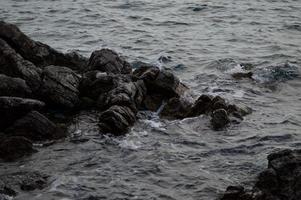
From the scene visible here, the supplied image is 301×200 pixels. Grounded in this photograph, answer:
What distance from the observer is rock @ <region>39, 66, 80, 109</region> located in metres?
17.2

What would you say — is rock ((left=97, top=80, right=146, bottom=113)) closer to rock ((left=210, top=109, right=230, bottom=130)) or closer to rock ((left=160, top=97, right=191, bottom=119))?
rock ((left=160, top=97, right=191, bottom=119))

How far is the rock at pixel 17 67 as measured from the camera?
56.9ft

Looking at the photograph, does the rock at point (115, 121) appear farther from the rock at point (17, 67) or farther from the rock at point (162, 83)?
the rock at point (17, 67)

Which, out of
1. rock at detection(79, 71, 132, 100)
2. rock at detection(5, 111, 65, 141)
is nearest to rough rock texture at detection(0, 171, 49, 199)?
rock at detection(5, 111, 65, 141)

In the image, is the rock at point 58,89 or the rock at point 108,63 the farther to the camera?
the rock at point 108,63

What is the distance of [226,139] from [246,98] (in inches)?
158

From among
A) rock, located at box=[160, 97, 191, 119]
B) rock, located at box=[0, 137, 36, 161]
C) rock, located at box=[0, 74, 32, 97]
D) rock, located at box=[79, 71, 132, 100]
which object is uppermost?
rock, located at box=[0, 74, 32, 97]

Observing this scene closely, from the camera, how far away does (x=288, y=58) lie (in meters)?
23.3

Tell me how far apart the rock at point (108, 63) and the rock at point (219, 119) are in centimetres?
513

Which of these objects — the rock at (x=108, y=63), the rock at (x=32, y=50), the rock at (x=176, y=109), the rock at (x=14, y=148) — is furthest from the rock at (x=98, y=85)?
the rock at (x=14, y=148)

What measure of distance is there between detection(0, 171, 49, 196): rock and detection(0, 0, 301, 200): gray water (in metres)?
0.21

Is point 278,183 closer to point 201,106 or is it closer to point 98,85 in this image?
point 201,106

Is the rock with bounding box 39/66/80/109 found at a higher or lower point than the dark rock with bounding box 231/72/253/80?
higher

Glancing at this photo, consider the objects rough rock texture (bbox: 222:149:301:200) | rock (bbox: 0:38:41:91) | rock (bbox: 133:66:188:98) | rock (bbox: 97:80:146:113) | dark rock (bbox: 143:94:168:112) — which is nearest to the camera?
rough rock texture (bbox: 222:149:301:200)
